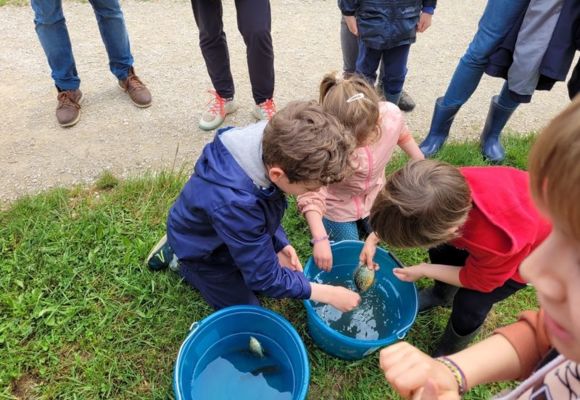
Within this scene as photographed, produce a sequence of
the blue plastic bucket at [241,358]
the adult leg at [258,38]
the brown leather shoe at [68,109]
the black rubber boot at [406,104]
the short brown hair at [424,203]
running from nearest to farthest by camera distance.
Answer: the short brown hair at [424,203] → the blue plastic bucket at [241,358] → the adult leg at [258,38] → the brown leather shoe at [68,109] → the black rubber boot at [406,104]

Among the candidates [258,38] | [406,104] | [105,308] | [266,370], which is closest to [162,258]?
[105,308]

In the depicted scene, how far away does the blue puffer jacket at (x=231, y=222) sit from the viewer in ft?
4.83

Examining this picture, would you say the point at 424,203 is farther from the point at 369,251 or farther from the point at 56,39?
the point at 56,39

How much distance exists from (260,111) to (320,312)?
1416 millimetres

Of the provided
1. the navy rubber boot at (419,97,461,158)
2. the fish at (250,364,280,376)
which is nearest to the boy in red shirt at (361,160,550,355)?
the fish at (250,364,280,376)

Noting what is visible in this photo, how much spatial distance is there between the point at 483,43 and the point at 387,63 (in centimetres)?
55

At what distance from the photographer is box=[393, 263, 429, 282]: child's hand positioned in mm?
1774

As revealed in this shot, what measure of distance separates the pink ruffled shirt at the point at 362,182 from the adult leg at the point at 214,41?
3.79 ft

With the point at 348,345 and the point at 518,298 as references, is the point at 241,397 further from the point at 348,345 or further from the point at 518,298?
the point at 518,298

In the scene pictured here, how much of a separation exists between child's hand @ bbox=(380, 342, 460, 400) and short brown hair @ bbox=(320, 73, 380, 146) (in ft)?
3.38

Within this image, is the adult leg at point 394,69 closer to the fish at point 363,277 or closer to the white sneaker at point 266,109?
the white sneaker at point 266,109

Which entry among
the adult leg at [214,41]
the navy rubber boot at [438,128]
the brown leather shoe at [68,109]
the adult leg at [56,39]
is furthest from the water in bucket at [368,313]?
the adult leg at [56,39]

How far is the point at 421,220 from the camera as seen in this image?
1.41 m

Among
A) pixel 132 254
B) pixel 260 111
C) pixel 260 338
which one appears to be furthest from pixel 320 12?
Result: pixel 260 338
